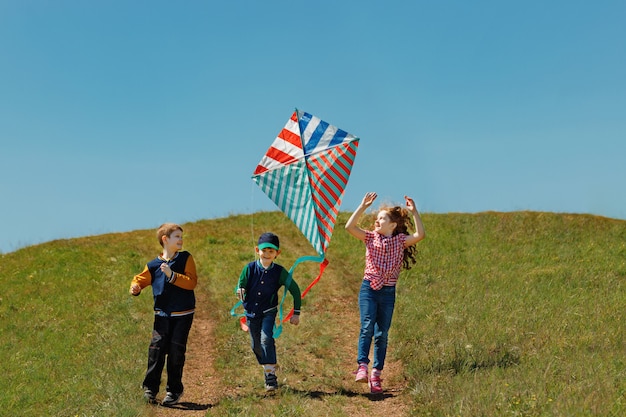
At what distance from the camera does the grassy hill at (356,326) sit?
9.70 meters

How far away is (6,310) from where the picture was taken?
1783 cm

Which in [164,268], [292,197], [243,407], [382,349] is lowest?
[243,407]

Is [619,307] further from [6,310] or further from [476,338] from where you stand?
[6,310]

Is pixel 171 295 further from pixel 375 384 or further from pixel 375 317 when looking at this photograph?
pixel 375 384

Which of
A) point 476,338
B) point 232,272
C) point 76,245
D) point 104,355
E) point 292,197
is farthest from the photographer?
point 76,245

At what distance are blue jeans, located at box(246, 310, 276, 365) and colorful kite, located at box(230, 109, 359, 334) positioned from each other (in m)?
0.50

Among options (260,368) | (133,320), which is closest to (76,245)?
(133,320)

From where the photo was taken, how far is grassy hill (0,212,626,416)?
31.8 feet

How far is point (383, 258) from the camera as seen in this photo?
10164 mm

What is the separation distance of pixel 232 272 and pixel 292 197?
9.92 m

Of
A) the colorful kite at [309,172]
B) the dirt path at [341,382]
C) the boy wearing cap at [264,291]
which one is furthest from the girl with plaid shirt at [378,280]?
the boy wearing cap at [264,291]


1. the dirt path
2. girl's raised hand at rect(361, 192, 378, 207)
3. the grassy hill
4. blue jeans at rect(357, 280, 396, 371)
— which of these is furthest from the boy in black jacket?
girl's raised hand at rect(361, 192, 378, 207)

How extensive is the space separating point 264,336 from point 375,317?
5.64 feet

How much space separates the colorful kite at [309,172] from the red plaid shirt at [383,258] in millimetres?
731
